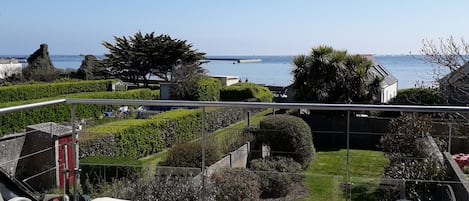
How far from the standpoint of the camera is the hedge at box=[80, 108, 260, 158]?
7.23 m

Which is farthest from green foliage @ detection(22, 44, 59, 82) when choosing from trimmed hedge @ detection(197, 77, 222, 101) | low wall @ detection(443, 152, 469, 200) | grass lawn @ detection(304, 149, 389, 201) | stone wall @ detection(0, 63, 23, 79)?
low wall @ detection(443, 152, 469, 200)

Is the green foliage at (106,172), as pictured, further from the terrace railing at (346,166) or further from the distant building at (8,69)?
the distant building at (8,69)

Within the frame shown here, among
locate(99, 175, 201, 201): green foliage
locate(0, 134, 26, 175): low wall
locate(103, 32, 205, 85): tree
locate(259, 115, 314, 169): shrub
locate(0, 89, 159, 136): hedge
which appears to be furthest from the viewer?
locate(103, 32, 205, 85): tree

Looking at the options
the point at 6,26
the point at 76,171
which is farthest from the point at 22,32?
the point at 76,171

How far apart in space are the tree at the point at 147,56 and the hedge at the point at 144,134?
57.9ft

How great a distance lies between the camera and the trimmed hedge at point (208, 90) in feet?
70.2

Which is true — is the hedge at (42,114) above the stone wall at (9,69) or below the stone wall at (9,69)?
below

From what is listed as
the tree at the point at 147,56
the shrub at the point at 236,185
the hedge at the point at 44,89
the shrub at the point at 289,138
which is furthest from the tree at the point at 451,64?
the tree at the point at 147,56

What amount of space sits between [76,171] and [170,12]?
1509 centimetres

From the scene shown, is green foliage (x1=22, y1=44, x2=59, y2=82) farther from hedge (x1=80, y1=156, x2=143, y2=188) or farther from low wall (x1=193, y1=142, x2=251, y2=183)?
hedge (x1=80, y1=156, x2=143, y2=188)

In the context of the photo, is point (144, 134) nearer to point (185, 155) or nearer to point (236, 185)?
point (185, 155)

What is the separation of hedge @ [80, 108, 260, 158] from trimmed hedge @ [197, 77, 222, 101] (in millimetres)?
9612

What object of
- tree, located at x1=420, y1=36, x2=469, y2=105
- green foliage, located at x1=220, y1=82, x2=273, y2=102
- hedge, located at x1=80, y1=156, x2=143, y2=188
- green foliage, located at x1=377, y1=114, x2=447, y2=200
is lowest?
green foliage, located at x1=377, y1=114, x2=447, y2=200

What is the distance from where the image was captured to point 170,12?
1761 cm
